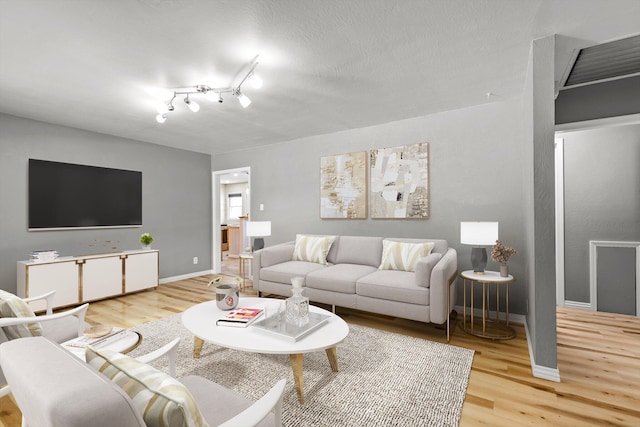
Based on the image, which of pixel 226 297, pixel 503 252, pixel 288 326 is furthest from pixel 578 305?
pixel 226 297

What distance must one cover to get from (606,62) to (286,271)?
12.4 ft

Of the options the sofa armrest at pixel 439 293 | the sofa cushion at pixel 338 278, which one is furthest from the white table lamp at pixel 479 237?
the sofa cushion at pixel 338 278

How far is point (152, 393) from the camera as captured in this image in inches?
28.8

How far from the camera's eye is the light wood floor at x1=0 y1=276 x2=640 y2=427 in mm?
1757

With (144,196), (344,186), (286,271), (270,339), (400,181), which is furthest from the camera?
(144,196)

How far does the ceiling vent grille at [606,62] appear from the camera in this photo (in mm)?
2385

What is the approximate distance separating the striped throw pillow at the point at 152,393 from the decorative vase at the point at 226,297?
1606mm

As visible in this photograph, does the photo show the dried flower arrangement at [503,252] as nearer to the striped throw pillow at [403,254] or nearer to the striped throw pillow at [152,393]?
the striped throw pillow at [403,254]

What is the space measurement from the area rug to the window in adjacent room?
7820 millimetres

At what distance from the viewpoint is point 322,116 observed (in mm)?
3803

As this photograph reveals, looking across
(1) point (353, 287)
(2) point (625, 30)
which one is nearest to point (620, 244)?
(2) point (625, 30)

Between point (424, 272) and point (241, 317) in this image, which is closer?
point (241, 317)

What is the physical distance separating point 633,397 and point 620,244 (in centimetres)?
213

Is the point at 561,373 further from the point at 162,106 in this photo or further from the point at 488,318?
the point at 162,106
